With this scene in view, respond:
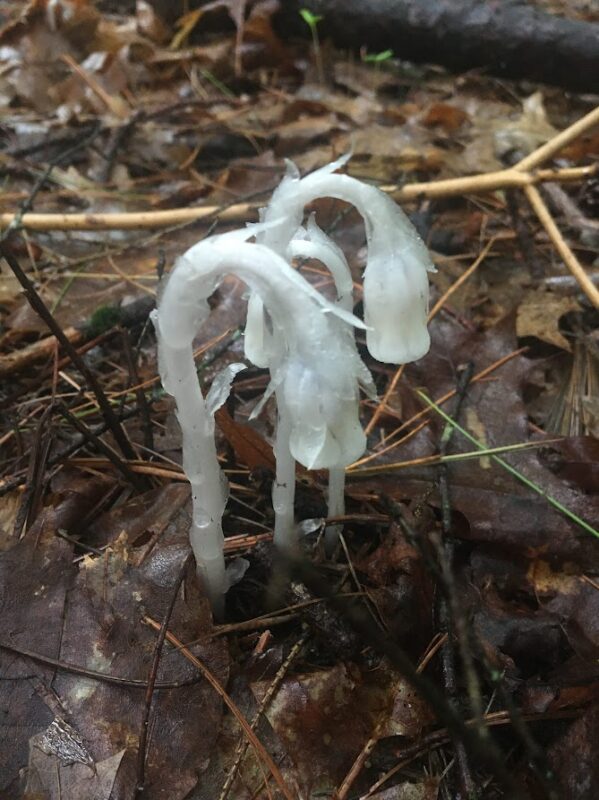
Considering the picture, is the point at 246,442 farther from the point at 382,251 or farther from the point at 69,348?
the point at 382,251

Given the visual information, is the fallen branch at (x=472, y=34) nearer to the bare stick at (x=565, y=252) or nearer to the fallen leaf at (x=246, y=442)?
the bare stick at (x=565, y=252)

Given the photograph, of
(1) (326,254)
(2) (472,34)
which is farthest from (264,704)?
(2) (472,34)

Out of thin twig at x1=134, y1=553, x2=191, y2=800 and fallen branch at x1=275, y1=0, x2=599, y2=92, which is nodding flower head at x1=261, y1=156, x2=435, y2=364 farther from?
A: fallen branch at x1=275, y1=0, x2=599, y2=92

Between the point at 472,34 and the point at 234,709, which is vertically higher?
the point at 472,34

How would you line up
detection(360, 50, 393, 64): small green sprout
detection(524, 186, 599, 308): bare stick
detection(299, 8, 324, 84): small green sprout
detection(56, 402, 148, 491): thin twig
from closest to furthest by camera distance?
detection(56, 402, 148, 491): thin twig, detection(524, 186, 599, 308): bare stick, detection(360, 50, 393, 64): small green sprout, detection(299, 8, 324, 84): small green sprout

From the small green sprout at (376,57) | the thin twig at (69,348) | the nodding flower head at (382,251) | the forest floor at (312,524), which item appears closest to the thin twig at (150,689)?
the forest floor at (312,524)

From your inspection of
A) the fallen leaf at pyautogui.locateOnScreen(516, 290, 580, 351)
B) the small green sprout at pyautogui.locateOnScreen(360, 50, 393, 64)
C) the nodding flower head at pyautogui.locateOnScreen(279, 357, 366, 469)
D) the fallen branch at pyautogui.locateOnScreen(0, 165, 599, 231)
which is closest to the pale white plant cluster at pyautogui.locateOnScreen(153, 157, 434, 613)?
the nodding flower head at pyautogui.locateOnScreen(279, 357, 366, 469)

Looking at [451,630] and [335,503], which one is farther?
[335,503]

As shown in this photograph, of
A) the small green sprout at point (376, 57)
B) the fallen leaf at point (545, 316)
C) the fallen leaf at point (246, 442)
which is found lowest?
the fallen leaf at point (545, 316)
